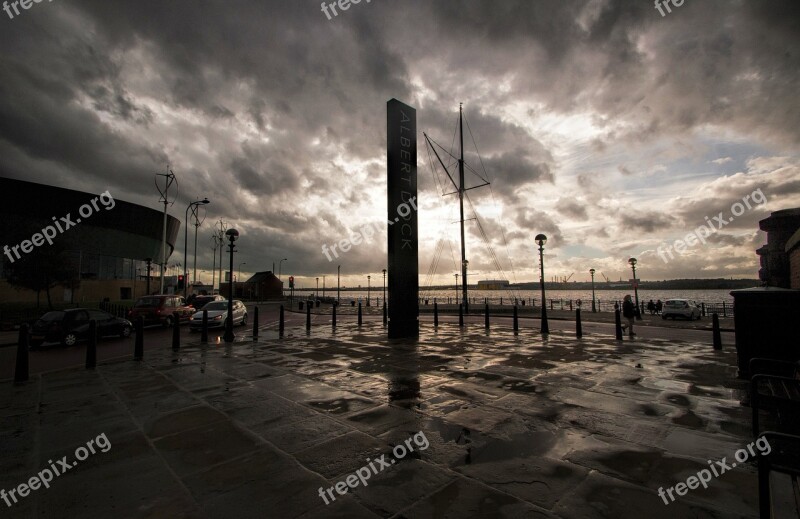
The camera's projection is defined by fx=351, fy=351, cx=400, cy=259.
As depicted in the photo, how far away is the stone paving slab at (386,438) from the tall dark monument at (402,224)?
16.6 feet

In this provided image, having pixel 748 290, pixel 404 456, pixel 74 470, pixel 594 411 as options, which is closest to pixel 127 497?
pixel 74 470

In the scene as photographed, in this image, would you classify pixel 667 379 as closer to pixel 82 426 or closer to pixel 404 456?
pixel 404 456

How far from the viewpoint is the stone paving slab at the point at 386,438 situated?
3.00 meters

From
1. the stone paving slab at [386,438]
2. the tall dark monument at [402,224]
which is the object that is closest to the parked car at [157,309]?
the stone paving slab at [386,438]

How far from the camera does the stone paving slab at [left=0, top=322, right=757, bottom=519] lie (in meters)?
3.00

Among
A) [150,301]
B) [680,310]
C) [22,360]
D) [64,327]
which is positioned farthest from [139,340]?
[680,310]

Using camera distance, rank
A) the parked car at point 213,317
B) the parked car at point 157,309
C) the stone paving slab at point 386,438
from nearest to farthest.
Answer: the stone paving slab at point 386,438
the parked car at point 213,317
the parked car at point 157,309

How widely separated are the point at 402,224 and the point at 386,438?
34.0 ft

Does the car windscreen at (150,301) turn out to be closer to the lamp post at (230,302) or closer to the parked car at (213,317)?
the parked car at (213,317)

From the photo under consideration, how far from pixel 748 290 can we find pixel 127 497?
9798mm

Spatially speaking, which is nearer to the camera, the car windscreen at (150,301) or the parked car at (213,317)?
the parked car at (213,317)

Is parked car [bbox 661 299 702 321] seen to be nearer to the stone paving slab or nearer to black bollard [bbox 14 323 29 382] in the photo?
the stone paving slab

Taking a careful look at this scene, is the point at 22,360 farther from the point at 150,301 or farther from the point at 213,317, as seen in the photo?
the point at 150,301

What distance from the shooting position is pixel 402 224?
14.0 meters
